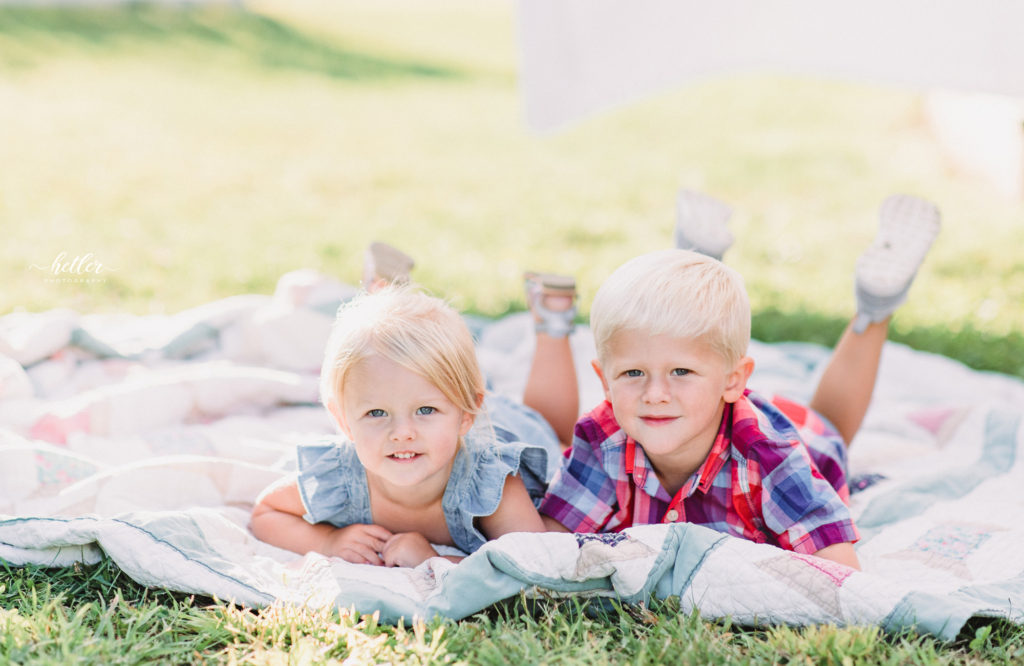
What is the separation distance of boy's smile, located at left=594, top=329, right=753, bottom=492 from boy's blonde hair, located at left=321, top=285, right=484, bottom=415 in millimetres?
313

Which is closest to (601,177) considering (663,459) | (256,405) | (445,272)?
(445,272)

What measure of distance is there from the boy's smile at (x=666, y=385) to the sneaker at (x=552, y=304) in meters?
0.66

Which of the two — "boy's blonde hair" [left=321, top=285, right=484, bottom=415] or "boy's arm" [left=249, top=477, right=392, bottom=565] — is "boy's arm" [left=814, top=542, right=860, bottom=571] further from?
"boy's arm" [left=249, top=477, right=392, bottom=565]

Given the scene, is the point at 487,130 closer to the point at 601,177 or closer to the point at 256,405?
the point at 601,177

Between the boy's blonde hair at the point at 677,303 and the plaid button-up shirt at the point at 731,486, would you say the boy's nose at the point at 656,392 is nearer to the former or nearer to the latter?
the boy's blonde hair at the point at 677,303

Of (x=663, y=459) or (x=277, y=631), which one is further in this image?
(x=663, y=459)

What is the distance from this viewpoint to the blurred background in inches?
188

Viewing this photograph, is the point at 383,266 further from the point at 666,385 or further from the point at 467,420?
the point at 666,385

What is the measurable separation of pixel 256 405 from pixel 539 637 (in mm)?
1584

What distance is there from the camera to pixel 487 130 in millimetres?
10023

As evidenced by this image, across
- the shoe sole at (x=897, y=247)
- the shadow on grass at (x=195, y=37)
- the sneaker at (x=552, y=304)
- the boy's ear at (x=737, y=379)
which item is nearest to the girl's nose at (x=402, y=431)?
the boy's ear at (x=737, y=379)

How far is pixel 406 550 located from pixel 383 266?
1.06 metres

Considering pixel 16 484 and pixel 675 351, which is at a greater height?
pixel 675 351

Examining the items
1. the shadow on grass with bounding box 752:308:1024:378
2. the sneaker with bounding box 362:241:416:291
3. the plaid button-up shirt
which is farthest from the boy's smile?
the shadow on grass with bounding box 752:308:1024:378
